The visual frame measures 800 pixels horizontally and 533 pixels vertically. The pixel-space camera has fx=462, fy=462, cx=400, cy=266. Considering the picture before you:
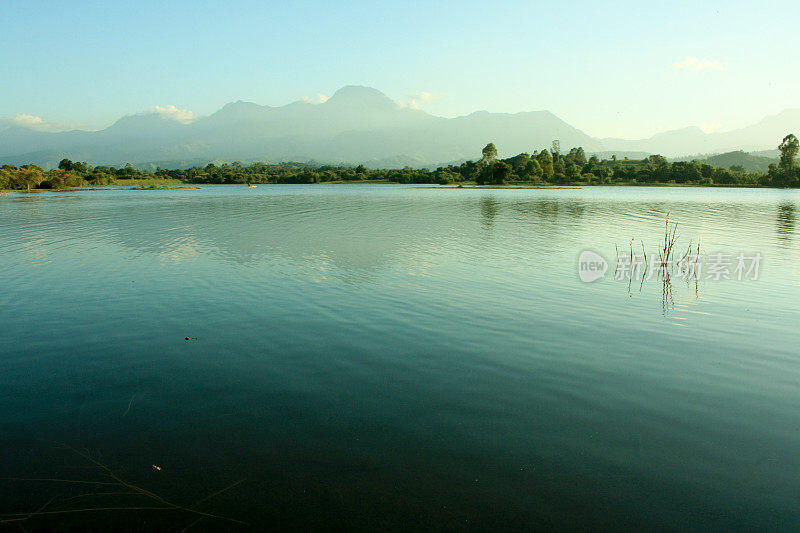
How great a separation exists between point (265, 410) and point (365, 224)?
35.0 meters

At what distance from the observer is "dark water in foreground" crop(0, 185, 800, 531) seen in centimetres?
602

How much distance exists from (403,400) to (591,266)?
17.1 metres

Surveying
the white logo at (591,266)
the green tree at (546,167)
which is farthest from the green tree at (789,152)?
the white logo at (591,266)

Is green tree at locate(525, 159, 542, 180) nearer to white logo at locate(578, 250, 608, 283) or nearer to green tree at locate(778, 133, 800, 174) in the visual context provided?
green tree at locate(778, 133, 800, 174)

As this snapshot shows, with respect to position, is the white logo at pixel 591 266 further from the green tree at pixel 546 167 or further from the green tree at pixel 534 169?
the green tree at pixel 546 167

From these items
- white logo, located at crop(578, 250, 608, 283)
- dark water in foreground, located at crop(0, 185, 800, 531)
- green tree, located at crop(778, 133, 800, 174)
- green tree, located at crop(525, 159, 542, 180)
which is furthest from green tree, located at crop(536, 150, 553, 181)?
dark water in foreground, located at crop(0, 185, 800, 531)

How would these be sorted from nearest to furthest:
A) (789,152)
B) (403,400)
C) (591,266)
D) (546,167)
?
(403,400) → (591,266) → (789,152) → (546,167)

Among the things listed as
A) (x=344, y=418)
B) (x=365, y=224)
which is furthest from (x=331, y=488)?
(x=365, y=224)

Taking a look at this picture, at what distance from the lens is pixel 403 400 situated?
8.75 m

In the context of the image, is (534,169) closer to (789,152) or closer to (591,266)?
(789,152)

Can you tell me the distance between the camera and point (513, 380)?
31.7 feet

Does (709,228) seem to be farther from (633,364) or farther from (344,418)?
(344,418)

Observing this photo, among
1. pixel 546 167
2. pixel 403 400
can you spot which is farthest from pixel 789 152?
pixel 403 400

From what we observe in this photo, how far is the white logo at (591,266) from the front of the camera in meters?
20.3
